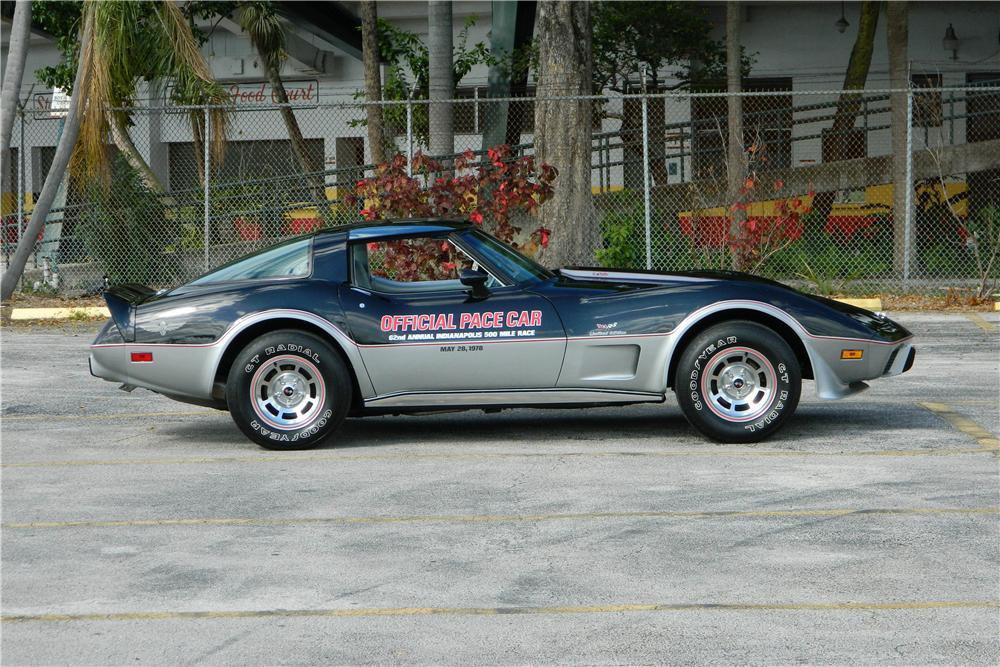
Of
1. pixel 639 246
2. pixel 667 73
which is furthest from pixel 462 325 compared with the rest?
pixel 667 73

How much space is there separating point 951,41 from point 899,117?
10.6 m

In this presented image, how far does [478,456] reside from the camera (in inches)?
307

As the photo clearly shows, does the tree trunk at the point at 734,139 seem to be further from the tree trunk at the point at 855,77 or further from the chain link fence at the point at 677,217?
the tree trunk at the point at 855,77


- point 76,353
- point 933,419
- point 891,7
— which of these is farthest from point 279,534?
point 891,7

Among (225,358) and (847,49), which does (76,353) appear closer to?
(225,358)

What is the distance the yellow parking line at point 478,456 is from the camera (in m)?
7.60

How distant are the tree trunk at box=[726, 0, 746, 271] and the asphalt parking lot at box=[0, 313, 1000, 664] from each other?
679 centimetres

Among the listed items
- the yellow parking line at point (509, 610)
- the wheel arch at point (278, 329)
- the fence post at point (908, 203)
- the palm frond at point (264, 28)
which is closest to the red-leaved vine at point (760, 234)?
the fence post at point (908, 203)

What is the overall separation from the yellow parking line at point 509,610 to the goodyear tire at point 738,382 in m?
2.94

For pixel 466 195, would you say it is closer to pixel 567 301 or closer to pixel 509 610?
pixel 567 301

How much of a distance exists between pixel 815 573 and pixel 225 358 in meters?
4.09

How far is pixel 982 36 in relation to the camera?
2853 centimetres

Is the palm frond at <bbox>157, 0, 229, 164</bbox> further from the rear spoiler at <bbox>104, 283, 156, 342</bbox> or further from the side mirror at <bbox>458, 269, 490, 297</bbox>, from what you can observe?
the side mirror at <bbox>458, 269, 490, 297</bbox>

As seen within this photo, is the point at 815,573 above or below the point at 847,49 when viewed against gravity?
below
